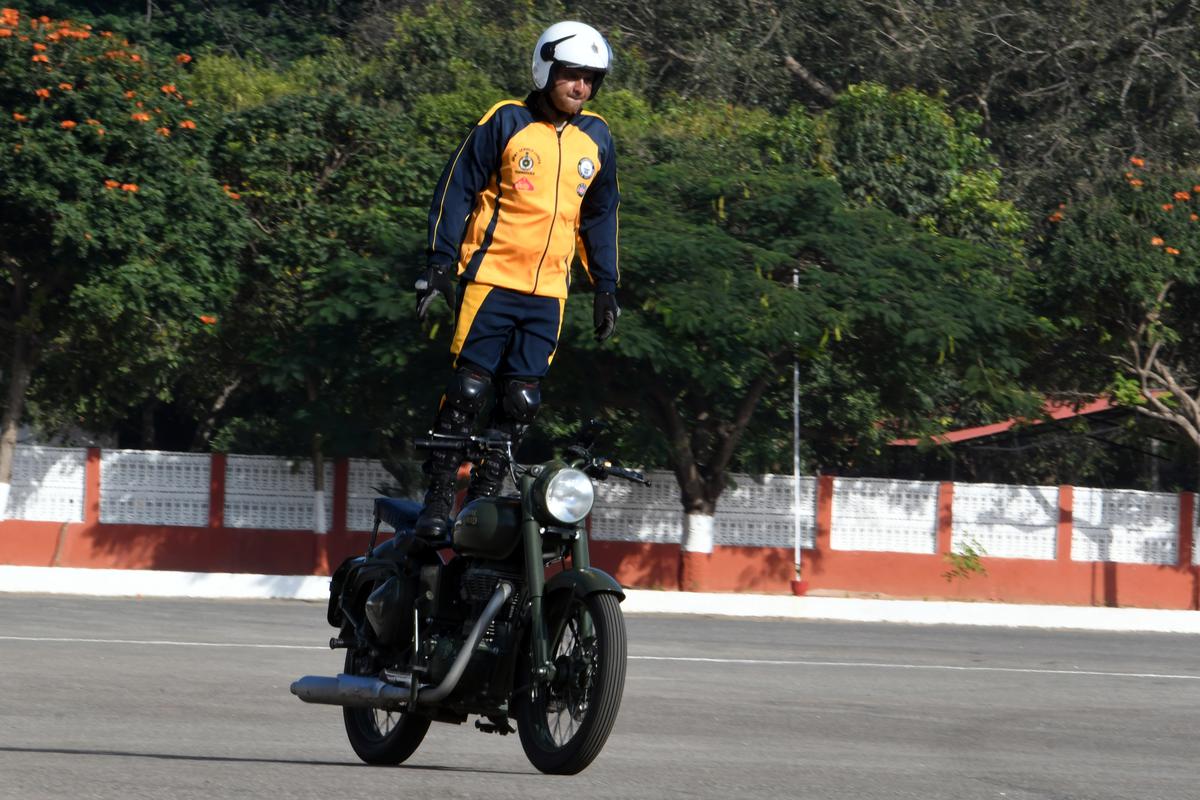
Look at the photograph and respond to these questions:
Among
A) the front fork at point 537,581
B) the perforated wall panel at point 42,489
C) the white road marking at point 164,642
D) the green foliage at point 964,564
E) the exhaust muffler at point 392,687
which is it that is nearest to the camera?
the front fork at point 537,581

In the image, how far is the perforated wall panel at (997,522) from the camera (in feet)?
71.5

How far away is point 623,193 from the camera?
19578 millimetres

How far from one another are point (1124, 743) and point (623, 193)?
41.9ft

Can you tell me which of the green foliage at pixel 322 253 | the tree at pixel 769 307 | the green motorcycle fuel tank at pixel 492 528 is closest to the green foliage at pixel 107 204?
the green foliage at pixel 322 253

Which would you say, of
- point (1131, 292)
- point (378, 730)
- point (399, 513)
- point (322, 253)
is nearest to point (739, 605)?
point (1131, 292)

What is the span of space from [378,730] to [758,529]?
15.7m

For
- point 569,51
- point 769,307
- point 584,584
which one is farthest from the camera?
point 769,307

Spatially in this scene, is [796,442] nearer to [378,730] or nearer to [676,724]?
[676,724]

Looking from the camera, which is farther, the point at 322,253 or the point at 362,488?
the point at 362,488

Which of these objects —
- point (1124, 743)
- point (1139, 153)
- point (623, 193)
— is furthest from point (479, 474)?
point (1139, 153)

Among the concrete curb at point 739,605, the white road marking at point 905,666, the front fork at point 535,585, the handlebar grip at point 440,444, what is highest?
the handlebar grip at point 440,444

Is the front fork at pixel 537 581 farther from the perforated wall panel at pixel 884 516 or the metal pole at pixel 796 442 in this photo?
the perforated wall panel at pixel 884 516

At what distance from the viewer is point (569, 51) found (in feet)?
18.1

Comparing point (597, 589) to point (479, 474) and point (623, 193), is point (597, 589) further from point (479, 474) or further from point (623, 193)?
point (623, 193)
